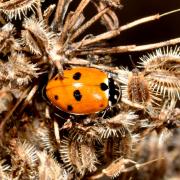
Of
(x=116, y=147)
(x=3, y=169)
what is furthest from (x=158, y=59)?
(x=3, y=169)

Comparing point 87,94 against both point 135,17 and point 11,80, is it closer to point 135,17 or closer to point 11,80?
point 11,80

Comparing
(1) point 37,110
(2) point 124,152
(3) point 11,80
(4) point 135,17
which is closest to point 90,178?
(2) point 124,152

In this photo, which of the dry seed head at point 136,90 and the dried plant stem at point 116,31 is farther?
the dried plant stem at point 116,31

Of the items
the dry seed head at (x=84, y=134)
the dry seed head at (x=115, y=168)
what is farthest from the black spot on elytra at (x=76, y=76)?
the dry seed head at (x=115, y=168)

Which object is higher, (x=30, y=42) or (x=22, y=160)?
(x=30, y=42)

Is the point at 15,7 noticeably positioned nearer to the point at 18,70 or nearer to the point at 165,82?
the point at 18,70

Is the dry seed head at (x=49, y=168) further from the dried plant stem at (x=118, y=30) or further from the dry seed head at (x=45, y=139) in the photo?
the dried plant stem at (x=118, y=30)
